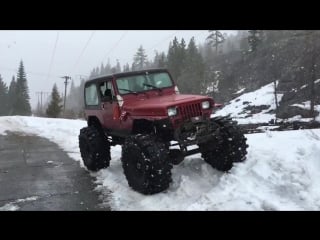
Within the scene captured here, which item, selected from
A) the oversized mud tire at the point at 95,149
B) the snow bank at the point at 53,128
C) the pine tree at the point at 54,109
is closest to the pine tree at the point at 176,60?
the pine tree at the point at 54,109

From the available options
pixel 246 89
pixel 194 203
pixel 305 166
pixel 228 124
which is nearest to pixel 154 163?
pixel 194 203

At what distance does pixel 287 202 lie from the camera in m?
6.46

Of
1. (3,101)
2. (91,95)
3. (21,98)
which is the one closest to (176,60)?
(21,98)

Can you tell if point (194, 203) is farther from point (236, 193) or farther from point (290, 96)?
point (290, 96)

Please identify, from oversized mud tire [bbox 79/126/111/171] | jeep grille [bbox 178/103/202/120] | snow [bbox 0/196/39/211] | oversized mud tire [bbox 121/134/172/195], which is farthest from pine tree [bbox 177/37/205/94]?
oversized mud tire [bbox 121/134/172/195]

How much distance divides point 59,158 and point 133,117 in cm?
568

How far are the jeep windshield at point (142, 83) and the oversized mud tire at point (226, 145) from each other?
5.51 ft

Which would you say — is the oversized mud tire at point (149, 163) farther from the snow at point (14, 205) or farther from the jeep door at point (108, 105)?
the snow at point (14, 205)

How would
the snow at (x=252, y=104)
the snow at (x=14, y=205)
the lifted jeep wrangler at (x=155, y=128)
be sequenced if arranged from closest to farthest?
the lifted jeep wrangler at (x=155, y=128)
the snow at (x=14, y=205)
the snow at (x=252, y=104)

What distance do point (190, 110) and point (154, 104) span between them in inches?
27.0

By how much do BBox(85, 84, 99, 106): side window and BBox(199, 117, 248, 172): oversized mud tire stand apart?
3264 millimetres

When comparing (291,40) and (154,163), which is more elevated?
(291,40)

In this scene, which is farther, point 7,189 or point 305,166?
point 7,189

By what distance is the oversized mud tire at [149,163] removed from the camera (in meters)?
7.28
